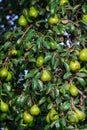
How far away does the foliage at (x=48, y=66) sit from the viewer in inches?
91.9

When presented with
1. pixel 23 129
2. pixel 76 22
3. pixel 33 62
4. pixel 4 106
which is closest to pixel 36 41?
pixel 33 62

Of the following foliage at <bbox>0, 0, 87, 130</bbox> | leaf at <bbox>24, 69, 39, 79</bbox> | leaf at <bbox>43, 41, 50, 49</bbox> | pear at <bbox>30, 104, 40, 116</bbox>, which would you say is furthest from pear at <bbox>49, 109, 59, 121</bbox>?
leaf at <bbox>43, 41, 50, 49</bbox>

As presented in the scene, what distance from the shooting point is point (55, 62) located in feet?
7.70

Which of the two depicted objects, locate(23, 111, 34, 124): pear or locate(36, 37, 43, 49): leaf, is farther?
locate(23, 111, 34, 124): pear

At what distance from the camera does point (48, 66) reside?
7.88 ft

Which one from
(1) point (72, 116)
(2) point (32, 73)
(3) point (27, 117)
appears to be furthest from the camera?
(3) point (27, 117)

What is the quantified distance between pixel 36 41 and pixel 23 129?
60 centimetres

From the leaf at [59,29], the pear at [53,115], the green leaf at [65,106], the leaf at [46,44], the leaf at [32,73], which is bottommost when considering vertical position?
the pear at [53,115]

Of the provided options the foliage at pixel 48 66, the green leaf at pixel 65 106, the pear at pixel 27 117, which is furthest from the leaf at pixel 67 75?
the pear at pixel 27 117

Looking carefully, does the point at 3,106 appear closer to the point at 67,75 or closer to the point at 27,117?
the point at 27,117

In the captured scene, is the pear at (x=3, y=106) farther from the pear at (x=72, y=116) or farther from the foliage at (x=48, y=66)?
the pear at (x=72, y=116)

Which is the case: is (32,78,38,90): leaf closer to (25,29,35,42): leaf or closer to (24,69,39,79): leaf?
(24,69,39,79): leaf

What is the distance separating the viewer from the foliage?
233cm

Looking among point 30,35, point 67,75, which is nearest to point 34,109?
point 67,75
